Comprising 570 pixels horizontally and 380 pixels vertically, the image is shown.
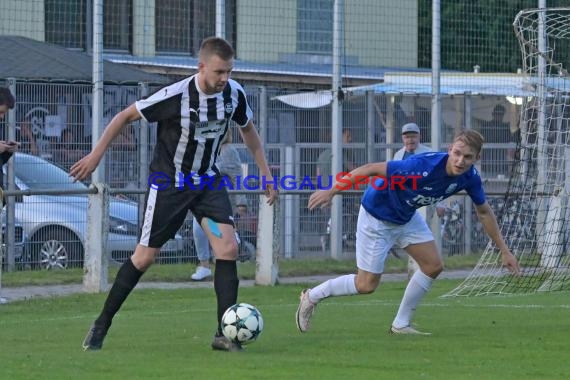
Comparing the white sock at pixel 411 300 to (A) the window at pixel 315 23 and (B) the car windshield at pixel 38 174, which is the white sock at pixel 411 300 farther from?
(A) the window at pixel 315 23

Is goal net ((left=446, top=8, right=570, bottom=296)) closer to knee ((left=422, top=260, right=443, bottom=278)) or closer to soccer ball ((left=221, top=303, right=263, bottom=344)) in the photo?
knee ((left=422, top=260, right=443, bottom=278))

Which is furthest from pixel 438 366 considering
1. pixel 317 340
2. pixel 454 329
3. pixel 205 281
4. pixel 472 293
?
pixel 205 281

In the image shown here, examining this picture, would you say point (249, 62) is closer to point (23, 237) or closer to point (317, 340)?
point (23, 237)

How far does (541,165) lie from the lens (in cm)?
1795

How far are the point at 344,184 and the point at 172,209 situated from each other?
1.28 metres

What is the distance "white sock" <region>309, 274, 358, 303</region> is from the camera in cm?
1078

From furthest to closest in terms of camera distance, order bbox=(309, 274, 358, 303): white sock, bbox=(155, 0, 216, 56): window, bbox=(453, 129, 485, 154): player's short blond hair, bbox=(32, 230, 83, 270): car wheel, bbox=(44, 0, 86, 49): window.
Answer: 1. bbox=(155, 0, 216, 56): window
2. bbox=(44, 0, 86, 49): window
3. bbox=(32, 230, 83, 270): car wheel
4. bbox=(309, 274, 358, 303): white sock
5. bbox=(453, 129, 485, 154): player's short blond hair

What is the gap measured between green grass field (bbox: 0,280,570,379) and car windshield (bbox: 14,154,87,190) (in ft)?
10.4

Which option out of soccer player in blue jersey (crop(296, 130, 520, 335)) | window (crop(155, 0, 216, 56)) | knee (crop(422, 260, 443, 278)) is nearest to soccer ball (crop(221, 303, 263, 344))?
soccer player in blue jersey (crop(296, 130, 520, 335))

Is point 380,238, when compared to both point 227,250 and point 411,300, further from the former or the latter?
point 227,250

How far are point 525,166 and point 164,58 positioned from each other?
20.4 feet

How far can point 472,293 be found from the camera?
15336 millimetres

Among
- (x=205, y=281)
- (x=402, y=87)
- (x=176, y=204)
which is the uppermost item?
(x=402, y=87)

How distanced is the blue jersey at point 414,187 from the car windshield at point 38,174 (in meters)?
7.76
